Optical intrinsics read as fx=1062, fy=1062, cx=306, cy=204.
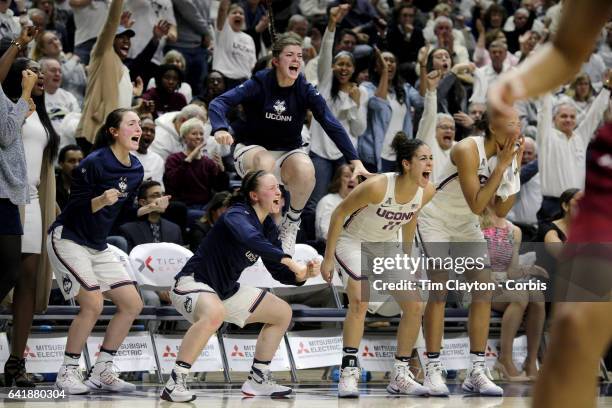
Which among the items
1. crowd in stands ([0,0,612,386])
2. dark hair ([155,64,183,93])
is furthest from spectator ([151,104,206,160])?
dark hair ([155,64,183,93])

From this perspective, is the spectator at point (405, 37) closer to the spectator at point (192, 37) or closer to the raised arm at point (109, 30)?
the spectator at point (192, 37)

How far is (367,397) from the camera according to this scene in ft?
27.7

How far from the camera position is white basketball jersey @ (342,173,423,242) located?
28.2 feet

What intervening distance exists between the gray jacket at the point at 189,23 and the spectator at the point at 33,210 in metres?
6.62

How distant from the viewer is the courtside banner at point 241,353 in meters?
9.41

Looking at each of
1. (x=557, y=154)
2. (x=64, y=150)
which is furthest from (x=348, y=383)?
(x=557, y=154)

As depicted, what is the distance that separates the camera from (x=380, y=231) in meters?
8.79

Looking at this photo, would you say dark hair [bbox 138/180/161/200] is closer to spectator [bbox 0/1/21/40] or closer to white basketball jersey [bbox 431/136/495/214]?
white basketball jersey [bbox 431/136/495/214]

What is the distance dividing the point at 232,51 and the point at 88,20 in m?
1.94

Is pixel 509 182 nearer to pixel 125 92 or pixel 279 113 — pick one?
pixel 279 113

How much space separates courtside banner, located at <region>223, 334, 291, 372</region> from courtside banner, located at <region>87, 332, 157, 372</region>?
2.23 ft

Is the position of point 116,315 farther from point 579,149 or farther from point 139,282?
point 579,149

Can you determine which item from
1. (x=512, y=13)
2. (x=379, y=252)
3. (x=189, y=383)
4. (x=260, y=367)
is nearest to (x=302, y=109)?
(x=379, y=252)

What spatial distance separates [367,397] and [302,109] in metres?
2.34
